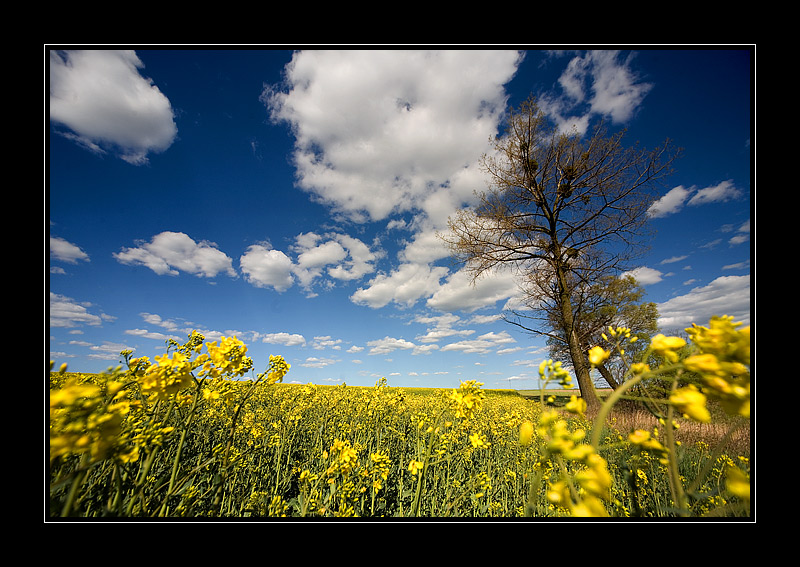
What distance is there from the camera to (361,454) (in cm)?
366

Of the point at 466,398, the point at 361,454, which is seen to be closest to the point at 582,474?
the point at 466,398

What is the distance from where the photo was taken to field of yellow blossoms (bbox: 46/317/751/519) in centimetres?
75

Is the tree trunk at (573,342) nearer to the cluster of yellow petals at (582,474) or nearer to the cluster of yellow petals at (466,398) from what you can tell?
the cluster of yellow petals at (466,398)

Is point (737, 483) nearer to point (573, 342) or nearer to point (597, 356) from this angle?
point (597, 356)

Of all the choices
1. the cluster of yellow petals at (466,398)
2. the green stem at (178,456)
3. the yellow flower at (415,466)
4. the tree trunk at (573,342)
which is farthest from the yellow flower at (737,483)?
the tree trunk at (573,342)

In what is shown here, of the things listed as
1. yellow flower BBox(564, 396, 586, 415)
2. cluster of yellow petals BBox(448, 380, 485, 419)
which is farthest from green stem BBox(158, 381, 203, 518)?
yellow flower BBox(564, 396, 586, 415)

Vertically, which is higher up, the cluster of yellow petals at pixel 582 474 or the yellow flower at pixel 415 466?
the cluster of yellow petals at pixel 582 474

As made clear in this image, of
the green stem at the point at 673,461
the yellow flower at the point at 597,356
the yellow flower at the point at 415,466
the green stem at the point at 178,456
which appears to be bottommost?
the yellow flower at the point at 415,466

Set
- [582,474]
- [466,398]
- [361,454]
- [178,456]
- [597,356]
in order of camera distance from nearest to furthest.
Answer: [582,474]
[597,356]
[178,456]
[466,398]
[361,454]

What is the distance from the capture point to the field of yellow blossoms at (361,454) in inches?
29.6

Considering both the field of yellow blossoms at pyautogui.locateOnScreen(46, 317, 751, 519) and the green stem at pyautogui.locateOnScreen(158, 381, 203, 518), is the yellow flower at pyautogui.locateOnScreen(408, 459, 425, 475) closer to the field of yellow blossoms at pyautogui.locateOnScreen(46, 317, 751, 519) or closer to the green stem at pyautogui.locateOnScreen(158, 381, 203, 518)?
the field of yellow blossoms at pyautogui.locateOnScreen(46, 317, 751, 519)
